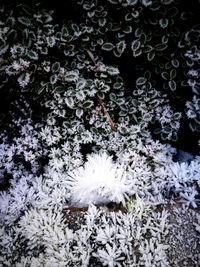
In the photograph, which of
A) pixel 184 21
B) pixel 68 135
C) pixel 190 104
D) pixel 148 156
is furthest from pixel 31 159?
pixel 184 21

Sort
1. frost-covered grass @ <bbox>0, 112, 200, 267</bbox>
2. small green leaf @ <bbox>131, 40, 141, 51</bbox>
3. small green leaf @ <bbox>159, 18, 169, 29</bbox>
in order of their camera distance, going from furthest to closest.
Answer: small green leaf @ <bbox>131, 40, 141, 51</bbox>
small green leaf @ <bbox>159, 18, 169, 29</bbox>
frost-covered grass @ <bbox>0, 112, 200, 267</bbox>

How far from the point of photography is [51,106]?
224 cm

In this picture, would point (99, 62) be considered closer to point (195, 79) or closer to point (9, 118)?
point (195, 79)

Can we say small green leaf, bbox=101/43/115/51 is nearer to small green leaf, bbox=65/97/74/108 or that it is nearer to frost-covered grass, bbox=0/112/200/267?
small green leaf, bbox=65/97/74/108

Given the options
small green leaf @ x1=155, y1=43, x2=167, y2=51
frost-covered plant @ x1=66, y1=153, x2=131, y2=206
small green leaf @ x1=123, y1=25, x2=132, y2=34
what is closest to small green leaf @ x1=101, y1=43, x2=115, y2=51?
small green leaf @ x1=123, y1=25, x2=132, y2=34

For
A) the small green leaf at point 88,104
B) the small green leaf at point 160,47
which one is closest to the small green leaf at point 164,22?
the small green leaf at point 160,47

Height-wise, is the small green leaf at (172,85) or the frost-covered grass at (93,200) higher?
the small green leaf at (172,85)

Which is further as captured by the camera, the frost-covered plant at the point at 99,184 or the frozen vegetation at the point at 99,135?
the frost-covered plant at the point at 99,184

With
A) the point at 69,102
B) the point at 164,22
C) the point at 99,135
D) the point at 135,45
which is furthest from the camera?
the point at 99,135

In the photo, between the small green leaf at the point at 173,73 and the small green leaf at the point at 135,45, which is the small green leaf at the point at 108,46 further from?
the small green leaf at the point at 173,73

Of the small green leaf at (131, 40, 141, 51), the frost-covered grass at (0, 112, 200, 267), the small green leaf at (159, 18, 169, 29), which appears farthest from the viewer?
the small green leaf at (131, 40, 141, 51)

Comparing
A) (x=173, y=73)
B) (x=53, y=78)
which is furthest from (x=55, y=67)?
(x=173, y=73)

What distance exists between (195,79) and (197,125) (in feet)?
1.15

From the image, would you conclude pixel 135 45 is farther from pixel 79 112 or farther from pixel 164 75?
pixel 79 112
